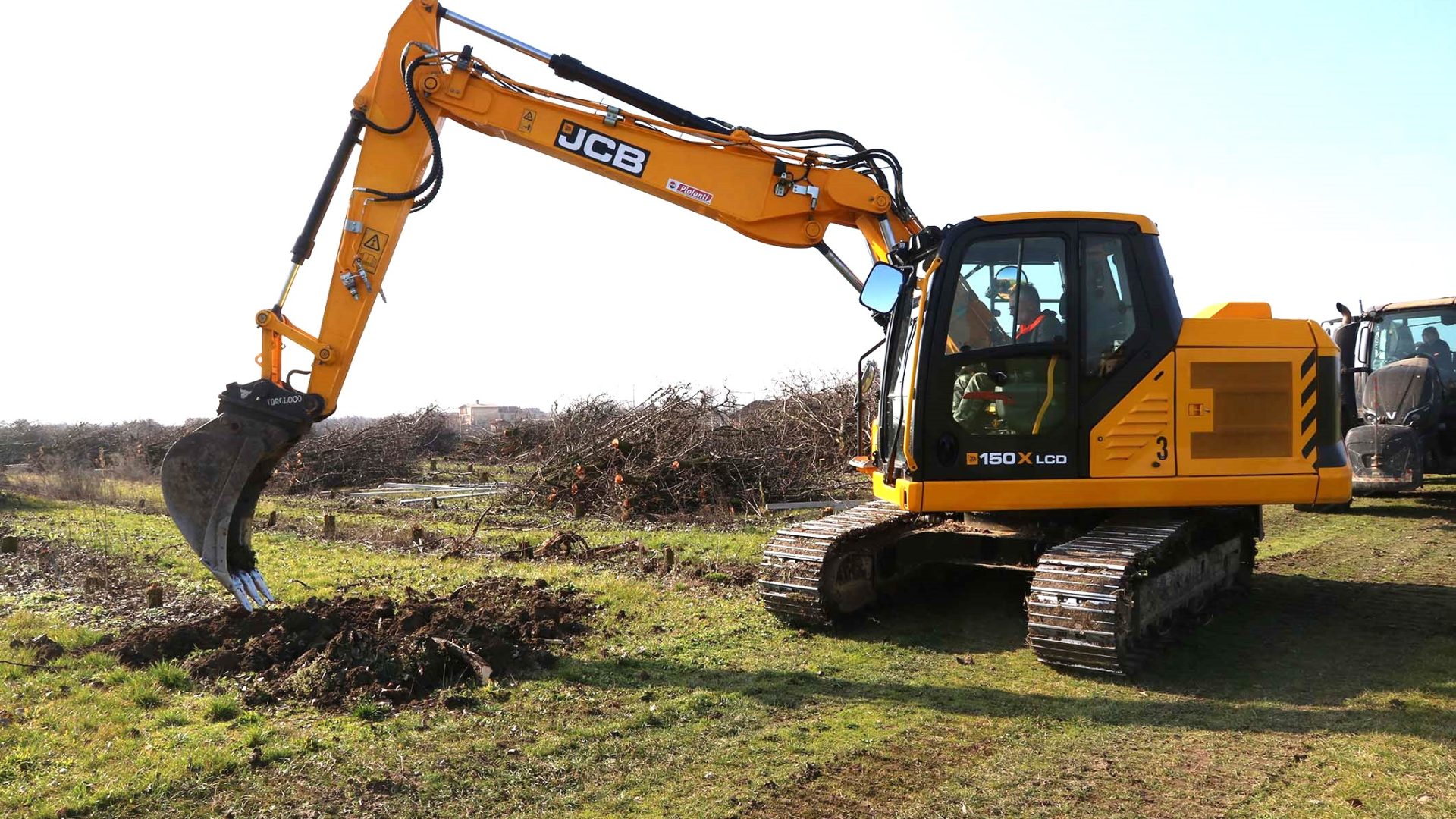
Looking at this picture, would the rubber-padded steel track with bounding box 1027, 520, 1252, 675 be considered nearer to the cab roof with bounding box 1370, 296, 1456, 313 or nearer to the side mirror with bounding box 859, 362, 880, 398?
the side mirror with bounding box 859, 362, 880, 398

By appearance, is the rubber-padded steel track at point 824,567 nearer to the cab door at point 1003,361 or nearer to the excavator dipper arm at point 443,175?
the cab door at point 1003,361

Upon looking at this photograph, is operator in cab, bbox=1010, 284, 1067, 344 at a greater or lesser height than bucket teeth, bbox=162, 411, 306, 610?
greater

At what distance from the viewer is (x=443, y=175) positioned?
283 inches

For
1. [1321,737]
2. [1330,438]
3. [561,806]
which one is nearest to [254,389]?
[561,806]

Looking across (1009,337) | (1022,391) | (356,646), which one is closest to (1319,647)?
(1022,391)

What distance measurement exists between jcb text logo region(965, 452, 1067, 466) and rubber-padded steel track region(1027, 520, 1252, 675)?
21.1 inches

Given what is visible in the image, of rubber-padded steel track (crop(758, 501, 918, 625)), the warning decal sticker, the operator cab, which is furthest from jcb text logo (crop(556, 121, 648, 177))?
rubber-padded steel track (crop(758, 501, 918, 625))

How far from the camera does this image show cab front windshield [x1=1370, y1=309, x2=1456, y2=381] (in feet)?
44.9

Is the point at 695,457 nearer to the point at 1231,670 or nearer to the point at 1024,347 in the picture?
the point at 1024,347

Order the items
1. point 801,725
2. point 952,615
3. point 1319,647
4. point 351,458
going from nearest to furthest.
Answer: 1. point 801,725
2. point 1319,647
3. point 952,615
4. point 351,458

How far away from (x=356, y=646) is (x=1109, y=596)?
4323 mm

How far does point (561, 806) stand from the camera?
4.13 meters

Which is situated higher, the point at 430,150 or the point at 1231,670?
the point at 430,150

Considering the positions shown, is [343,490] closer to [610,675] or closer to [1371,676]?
[610,675]
